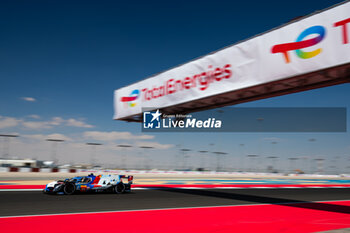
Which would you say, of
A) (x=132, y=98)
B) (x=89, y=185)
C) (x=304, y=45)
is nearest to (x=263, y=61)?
(x=304, y=45)

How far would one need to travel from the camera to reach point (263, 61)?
8.09 m

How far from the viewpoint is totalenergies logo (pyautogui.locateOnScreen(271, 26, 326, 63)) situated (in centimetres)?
707

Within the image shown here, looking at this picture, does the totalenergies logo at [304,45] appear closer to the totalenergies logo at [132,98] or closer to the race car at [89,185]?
the totalenergies logo at [132,98]

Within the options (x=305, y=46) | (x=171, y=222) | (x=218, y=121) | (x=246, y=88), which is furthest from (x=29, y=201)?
(x=305, y=46)

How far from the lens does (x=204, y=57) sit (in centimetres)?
975

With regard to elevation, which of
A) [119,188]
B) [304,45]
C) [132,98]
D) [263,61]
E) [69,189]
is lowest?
[119,188]

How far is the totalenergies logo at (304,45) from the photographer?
7070mm

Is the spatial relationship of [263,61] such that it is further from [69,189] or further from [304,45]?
[69,189]

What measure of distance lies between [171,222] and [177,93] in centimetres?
451

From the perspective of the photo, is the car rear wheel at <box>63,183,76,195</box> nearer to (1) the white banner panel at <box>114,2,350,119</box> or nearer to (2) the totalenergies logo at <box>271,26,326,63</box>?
(1) the white banner panel at <box>114,2,350,119</box>

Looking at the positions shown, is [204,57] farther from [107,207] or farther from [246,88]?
[107,207]

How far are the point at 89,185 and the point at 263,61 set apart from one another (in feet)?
32.6

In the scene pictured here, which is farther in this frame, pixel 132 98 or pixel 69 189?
pixel 69 189

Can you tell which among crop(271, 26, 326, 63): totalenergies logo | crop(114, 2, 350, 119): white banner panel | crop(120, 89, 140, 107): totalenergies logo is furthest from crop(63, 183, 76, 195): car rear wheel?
crop(271, 26, 326, 63): totalenergies logo
